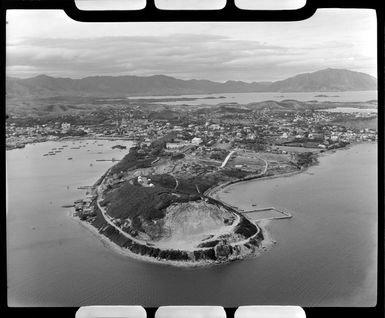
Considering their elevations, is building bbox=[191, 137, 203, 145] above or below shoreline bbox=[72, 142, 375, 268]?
above

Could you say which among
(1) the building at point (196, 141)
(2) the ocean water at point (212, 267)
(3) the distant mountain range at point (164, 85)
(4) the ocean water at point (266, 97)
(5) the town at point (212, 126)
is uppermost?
(3) the distant mountain range at point (164, 85)

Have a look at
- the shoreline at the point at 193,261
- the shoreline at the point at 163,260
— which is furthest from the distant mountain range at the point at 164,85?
the shoreline at the point at 163,260

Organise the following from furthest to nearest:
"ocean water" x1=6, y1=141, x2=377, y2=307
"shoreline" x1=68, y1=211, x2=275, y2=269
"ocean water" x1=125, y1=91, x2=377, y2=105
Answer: "ocean water" x1=125, y1=91, x2=377, y2=105 → "shoreline" x1=68, y1=211, x2=275, y2=269 → "ocean water" x1=6, y1=141, x2=377, y2=307

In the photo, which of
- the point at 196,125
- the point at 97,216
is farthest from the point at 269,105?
the point at 97,216

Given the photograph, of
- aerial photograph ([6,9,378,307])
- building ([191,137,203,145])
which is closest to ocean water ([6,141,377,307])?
aerial photograph ([6,9,378,307])

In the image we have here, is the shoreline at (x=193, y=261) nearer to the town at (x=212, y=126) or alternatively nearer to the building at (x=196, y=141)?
the town at (x=212, y=126)

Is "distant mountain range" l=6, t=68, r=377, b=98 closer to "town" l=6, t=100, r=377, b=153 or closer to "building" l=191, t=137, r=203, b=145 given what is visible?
"town" l=6, t=100, r=377, b=153

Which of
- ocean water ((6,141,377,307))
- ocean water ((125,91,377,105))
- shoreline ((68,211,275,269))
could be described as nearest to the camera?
ocean water ((6,141,377,307))

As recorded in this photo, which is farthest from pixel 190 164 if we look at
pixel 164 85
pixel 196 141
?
pixel 164 85
